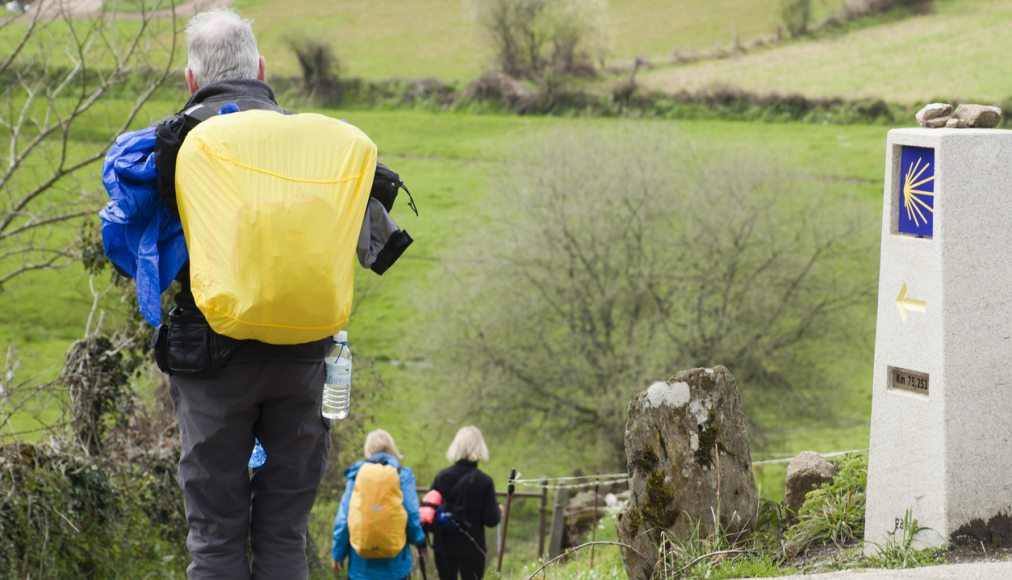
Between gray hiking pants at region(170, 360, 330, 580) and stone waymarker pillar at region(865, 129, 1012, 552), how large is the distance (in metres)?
3.16

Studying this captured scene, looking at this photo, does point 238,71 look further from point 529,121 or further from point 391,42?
point 391,42

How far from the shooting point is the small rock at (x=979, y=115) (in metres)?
6.02

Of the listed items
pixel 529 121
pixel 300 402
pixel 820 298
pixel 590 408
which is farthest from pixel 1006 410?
pixel 529 121

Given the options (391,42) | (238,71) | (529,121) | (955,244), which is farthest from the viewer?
(391,42)

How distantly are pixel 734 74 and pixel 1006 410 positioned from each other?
42.8 metres

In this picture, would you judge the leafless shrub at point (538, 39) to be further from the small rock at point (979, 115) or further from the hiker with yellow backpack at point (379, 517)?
the small rock at point (979, 115)

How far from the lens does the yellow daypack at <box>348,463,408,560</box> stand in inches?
302

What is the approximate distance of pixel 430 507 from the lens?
8.43 metres

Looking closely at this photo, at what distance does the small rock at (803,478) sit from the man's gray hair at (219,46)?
3957 millimetres

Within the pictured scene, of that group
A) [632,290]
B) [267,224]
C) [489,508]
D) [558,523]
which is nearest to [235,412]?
[267,224]

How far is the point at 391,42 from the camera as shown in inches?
2072

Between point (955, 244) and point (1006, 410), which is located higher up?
point (955, 244)

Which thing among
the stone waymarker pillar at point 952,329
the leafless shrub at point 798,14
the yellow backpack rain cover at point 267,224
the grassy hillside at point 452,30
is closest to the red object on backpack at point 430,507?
the stone waymarker pillar at point 952,329

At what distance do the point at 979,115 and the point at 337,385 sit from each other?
371cm
